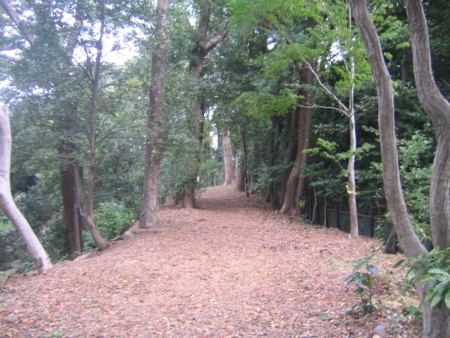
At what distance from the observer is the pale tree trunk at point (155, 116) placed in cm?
988

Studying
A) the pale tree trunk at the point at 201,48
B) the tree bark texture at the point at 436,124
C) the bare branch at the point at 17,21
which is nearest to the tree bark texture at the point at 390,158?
the tree bark texture at the point at 436,124

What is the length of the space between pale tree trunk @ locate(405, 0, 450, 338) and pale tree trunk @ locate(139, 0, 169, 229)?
7.17 metres

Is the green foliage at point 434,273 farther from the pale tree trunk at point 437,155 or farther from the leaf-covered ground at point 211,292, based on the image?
the leaf-covered ground at point 211,292

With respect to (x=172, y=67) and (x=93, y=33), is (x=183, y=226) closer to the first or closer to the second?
(x=172, y=67)

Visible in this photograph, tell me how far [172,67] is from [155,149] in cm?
239

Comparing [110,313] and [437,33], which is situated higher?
[437,33]

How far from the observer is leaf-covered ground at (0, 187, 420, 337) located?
4.35m

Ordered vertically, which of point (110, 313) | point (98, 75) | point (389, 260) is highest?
point (98, 75)

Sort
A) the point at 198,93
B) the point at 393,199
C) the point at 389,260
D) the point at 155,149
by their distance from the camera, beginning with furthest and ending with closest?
the point at 198,93 < the point at 155,149 < the point at 389,260 < the point at 393,199

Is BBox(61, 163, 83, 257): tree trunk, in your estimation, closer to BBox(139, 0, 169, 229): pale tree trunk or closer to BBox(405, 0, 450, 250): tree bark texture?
BBox(139, 0, 169, 229): pale tree trunk

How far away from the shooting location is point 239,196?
798 inches

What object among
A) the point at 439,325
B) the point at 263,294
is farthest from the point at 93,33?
the point at 439,325

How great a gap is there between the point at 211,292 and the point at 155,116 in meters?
5.65

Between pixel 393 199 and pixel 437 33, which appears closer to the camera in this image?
pixel 393 199
